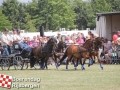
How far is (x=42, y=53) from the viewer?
28.5 meters

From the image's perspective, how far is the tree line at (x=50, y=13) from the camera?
94.4 metres

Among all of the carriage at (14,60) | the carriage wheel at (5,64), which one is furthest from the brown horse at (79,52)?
the carriage wheel at (5,64)

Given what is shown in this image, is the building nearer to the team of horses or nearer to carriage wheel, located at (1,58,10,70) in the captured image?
the team of horses

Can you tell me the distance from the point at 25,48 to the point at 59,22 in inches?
2627

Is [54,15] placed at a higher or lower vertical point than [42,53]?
higher

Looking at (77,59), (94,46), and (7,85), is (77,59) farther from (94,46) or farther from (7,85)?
(7,85)

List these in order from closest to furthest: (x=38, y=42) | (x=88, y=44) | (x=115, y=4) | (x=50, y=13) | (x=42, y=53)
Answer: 1. (x=88, y=44)
2. (x=42, y=53)
3. (x=38, y=42)
4. (x=50, y=13)
5. (x=115, y=4)

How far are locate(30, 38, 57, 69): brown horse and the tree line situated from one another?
59.0m

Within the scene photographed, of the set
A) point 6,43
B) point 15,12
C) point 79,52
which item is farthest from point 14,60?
point 15,12

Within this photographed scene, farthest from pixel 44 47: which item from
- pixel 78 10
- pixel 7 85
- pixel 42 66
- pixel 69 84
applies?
pixel 78 10

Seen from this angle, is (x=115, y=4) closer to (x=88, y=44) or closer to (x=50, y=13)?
(x=50, y=13)

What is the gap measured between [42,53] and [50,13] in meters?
67.2

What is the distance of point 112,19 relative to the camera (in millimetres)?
38062

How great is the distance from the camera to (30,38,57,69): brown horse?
28.2 m
